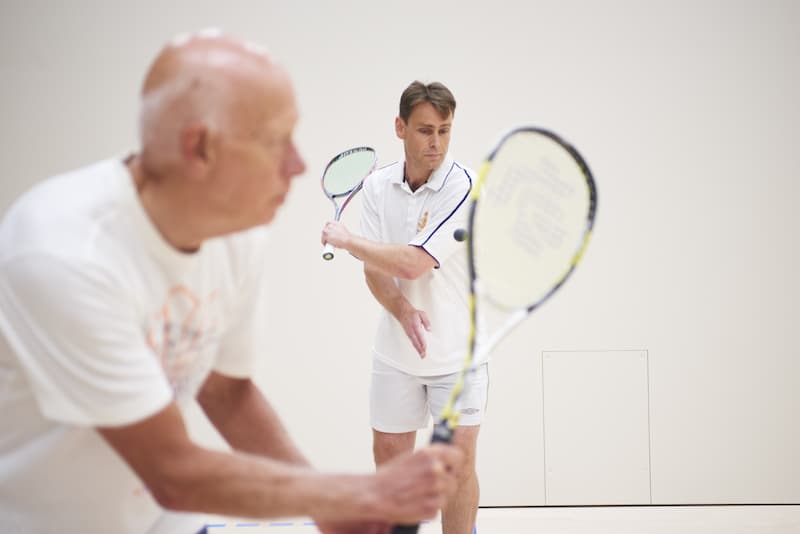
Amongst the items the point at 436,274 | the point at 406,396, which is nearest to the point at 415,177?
the point at 436,274

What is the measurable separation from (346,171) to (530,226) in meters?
1.53

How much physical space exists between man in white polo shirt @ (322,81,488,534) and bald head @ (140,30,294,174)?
1658mm

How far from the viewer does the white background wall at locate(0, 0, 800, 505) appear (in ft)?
12.5

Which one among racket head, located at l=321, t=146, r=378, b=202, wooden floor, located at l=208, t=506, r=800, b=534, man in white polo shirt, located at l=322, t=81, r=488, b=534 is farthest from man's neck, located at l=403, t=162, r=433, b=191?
wooden floor, located at l=208, t=506, r=800, b=534

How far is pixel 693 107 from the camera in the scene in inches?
150

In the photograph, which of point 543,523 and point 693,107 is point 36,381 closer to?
point 543,523

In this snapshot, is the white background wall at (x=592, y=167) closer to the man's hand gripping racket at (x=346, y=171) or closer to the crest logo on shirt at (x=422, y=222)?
the man's hand gripping racket at (x=346, y=171)

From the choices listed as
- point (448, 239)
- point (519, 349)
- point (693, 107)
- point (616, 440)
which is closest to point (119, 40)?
point (448, 239)

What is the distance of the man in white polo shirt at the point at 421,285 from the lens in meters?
2.70

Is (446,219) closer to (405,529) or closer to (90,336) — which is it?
(405,529)

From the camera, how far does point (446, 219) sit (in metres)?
2.71

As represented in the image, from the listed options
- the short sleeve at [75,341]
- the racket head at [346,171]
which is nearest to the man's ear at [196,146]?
the short sleeve at [75,341]

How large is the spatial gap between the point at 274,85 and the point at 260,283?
0.36 m

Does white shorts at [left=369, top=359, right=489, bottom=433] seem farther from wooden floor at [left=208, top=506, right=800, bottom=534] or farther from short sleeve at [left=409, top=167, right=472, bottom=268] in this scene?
wooden floor at [left=208, top=506, right=800, bottom=534]
